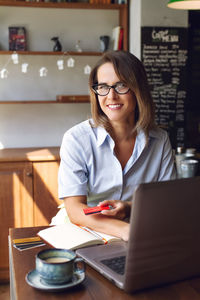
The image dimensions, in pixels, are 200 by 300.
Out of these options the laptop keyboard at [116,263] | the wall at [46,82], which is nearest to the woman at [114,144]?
the laptop keyboard at [116,263]

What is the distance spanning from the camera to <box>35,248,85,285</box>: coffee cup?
1078 millimetres

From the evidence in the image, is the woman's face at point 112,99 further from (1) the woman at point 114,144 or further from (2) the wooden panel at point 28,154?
(2) the wooden panel at point 28,154

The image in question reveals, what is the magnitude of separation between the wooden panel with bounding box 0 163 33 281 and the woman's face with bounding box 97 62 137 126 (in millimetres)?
1599

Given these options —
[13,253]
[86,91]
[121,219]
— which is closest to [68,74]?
[86,91]

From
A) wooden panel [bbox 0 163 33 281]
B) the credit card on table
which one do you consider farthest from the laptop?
wooden panel [bbox 0 163 33 281]

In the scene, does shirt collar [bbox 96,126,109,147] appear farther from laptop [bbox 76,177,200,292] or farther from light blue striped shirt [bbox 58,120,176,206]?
laptop [bbox 76,177,200,292]

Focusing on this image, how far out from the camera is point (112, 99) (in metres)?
1.93

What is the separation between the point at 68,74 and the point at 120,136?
7.26ft

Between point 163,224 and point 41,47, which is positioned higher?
point 41,47

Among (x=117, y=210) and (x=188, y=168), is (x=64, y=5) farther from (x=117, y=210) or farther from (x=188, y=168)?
(x=117, y=210)

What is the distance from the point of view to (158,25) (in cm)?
384

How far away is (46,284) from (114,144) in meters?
0.98

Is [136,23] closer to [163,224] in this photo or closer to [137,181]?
[137,181]

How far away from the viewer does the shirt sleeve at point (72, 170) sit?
6.19 feet
